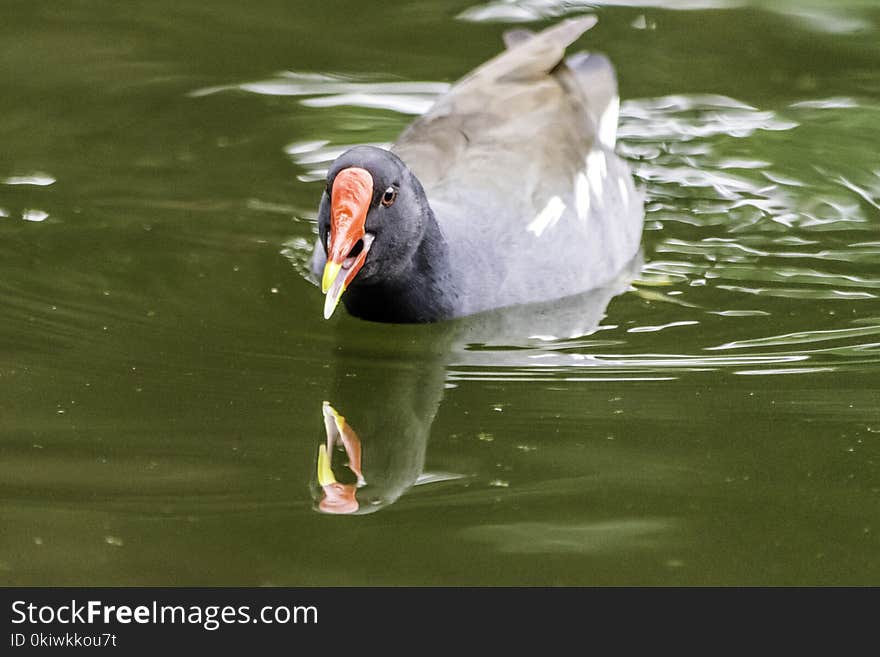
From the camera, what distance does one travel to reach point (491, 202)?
5414 millimetres

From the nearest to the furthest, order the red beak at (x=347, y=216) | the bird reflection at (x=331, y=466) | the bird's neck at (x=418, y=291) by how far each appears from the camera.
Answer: the bird reflection at (x=331, y=466) < the red beak at (x=347, y=216) < the bird's neck at (x=418, y=291)

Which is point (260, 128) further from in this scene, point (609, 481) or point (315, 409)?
point (609, 481)

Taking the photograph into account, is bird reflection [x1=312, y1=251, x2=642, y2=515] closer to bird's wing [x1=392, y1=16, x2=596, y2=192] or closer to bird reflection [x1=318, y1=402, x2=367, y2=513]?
bird reflection [x1=318, y1=402, x2=367, y2=513]

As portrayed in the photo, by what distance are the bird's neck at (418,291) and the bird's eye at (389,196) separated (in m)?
0.21

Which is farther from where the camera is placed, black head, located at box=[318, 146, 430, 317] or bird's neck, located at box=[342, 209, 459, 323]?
bird's neck, located at box=[342, 209, 459, 323]

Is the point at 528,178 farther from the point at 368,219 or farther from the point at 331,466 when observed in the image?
the point at 331,466

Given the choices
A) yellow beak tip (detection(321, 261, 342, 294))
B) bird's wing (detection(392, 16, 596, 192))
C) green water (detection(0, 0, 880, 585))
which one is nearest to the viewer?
green water (detection(0, 0, 880, 585))

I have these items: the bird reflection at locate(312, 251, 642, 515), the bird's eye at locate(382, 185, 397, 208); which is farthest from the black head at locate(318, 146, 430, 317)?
the bird reflection at locate(312, 251, 642, 515)

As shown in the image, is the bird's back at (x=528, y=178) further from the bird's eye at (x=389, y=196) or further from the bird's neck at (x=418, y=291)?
the bird's eye at (x=389, y=196)

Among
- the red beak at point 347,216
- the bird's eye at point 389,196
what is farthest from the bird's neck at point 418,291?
the red beak at point 347,216

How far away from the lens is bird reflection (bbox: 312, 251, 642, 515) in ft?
13.2

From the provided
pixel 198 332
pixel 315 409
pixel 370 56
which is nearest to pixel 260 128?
pixel 370 56

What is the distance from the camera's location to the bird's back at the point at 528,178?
17.3 feet

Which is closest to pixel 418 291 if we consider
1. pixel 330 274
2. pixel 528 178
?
pixel 330 274
